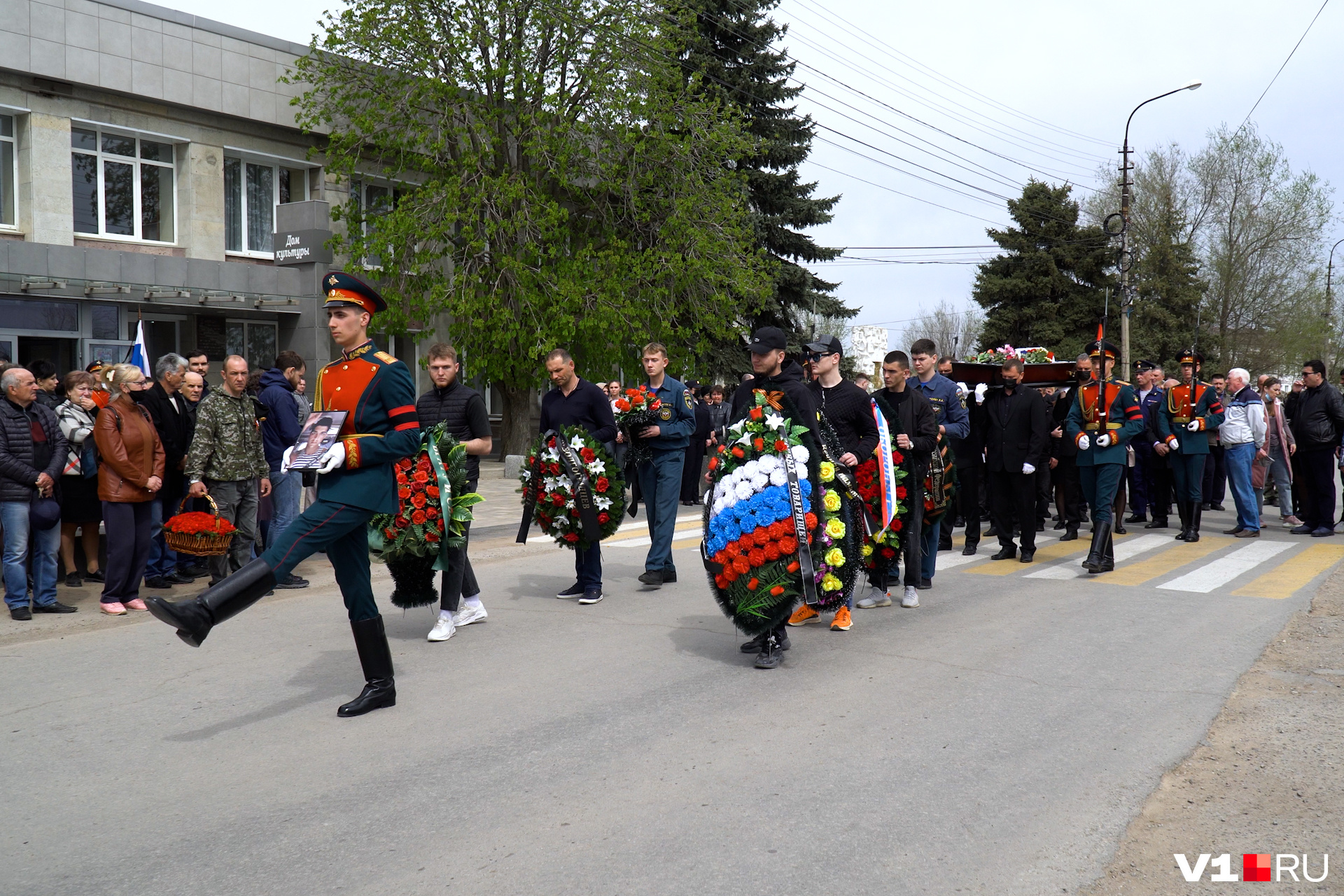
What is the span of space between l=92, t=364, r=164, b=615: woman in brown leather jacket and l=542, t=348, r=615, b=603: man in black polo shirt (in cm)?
330

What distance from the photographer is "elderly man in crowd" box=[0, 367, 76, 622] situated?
832 cm

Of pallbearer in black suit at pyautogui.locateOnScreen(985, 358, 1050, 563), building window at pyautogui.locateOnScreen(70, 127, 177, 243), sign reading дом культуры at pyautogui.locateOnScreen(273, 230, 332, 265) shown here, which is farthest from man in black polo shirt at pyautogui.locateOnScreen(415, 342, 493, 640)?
building window at pyautogui.locateOnScreen(70, 127, 177, 243)

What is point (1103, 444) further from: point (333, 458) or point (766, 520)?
point (333, 458)

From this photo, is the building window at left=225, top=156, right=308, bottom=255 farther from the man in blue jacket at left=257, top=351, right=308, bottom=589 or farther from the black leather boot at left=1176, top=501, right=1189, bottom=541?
the black leather boot at left=1176, top=501, right=1189, bottom=541

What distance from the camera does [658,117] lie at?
24.7 meters

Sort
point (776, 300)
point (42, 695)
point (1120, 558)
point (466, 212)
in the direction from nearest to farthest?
1. point (42, 695)
2. point (1120, 558)
3. point (466, 212)
4. point (776, 300)

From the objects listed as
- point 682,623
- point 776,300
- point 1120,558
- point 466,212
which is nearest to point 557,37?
point 466,212

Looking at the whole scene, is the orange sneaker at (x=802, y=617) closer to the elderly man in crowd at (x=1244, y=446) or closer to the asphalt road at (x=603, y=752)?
the asphalt road at (x=603, y=752)

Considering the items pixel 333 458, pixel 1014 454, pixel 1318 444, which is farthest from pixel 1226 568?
pixel 333 458

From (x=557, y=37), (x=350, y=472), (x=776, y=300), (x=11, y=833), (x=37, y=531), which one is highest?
(x=557, y=37)

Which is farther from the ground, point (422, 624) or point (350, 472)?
point (350, 472)

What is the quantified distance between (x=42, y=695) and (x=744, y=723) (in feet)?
13.3

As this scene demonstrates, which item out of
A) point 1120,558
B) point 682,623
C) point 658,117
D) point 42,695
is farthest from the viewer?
point 658,117

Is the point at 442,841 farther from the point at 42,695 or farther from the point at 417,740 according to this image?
the point at 42,695
